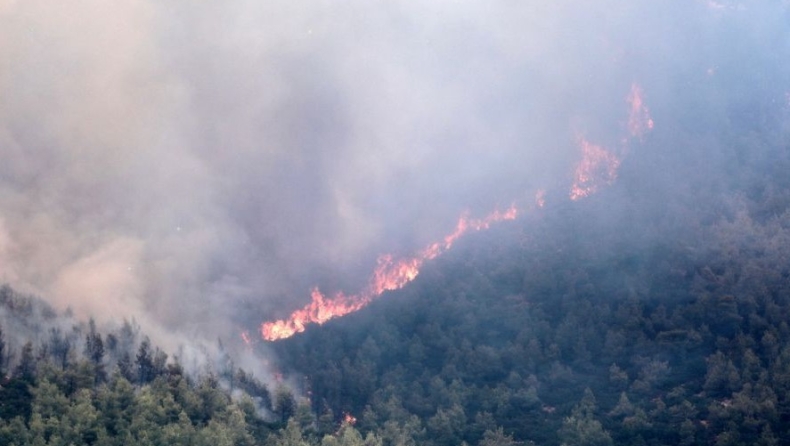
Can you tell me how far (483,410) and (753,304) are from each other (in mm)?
22443

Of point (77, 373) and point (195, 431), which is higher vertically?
point (77, 373)

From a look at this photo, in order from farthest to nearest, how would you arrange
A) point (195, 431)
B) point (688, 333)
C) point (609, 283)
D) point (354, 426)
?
point (609, 283)
point (688, 333)
point (354, 426)
point (195, 431)

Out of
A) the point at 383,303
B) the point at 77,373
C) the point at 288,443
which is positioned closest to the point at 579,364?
the point at 383,303

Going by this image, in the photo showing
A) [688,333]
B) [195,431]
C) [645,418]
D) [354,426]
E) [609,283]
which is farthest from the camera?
[609,283]

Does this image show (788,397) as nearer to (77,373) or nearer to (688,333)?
(688,333)

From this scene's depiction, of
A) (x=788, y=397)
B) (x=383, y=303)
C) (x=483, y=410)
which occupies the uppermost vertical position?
(x=383, y=303)

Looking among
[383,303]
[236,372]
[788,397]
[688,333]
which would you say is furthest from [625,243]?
[236,372]

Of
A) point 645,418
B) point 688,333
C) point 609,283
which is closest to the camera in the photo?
point 645,418

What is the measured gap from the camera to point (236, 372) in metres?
81.4

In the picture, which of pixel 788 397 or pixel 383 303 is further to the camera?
pixel 383 303

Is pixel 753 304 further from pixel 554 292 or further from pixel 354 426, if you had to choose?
A: pixel 354 426

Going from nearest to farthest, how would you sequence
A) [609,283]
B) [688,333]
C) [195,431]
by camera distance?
[195,431], [688,333], [609,283]

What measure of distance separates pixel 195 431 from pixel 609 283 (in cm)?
3959

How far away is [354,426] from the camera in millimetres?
73938
